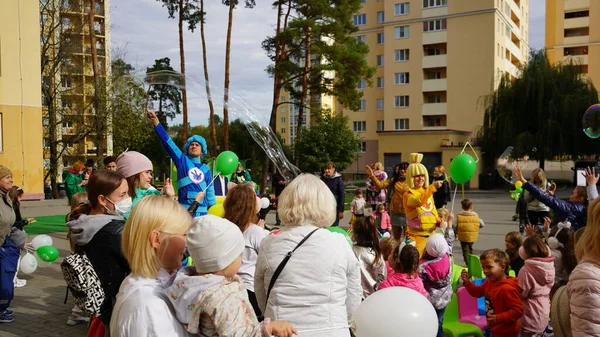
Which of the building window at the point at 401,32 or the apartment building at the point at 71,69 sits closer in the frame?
the apartment building at the point at 71,69

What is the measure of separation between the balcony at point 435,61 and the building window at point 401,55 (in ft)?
6.39

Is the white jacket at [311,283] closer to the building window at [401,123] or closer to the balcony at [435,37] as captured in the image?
the building window at [401,123]

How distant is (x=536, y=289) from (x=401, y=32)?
5332 cm

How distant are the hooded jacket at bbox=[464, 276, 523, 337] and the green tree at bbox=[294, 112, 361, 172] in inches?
1407

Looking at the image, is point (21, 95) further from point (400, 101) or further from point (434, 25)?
point (434, 25)

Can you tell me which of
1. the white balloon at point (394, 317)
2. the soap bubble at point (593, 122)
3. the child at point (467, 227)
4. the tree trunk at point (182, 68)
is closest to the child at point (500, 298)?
the white balloon at point (394, 317)

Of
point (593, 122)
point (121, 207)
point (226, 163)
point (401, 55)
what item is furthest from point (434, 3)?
point (121, 207)

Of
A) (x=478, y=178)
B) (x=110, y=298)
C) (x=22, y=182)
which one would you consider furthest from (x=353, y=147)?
(x=110, y=298)

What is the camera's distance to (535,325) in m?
4.49

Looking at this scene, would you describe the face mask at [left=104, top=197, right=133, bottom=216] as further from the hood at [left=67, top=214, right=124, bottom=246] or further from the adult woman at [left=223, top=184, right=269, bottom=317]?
the adult woman at [left=223, top=184, right=269, bottom=317]

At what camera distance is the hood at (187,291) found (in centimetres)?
212

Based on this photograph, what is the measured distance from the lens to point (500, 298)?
4.56m

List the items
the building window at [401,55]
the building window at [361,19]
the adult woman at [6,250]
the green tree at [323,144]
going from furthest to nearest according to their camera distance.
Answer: the building window at [361,19], the building window at [401,55], the green tree at [323,144], the adult woman at [6,250]

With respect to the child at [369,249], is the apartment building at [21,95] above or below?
above
